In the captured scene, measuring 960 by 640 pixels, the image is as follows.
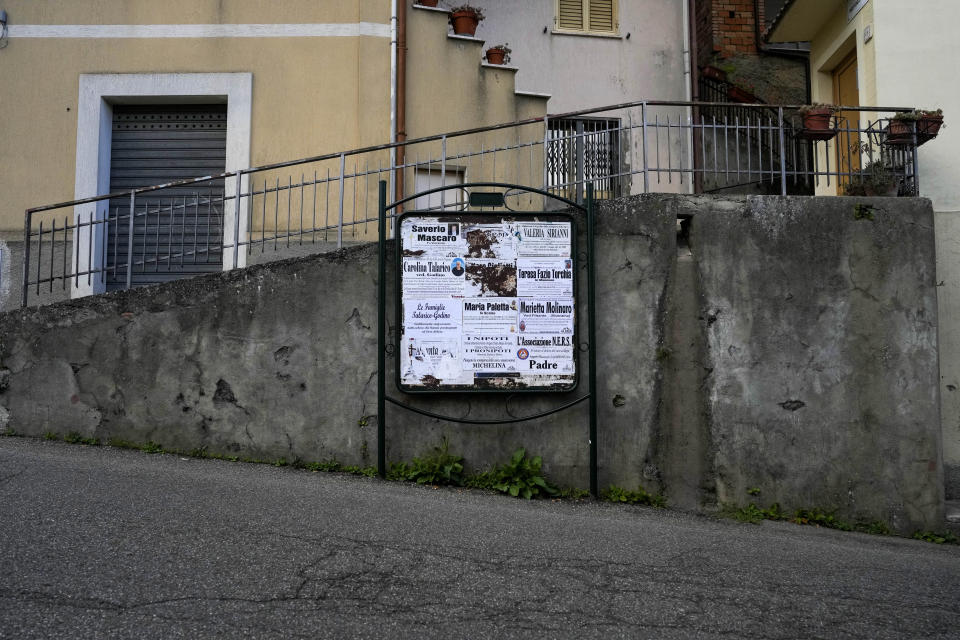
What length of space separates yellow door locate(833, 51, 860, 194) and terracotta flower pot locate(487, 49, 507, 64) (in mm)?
4387

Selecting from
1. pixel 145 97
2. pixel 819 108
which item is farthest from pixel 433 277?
pixel 145 97

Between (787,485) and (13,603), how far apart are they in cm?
569

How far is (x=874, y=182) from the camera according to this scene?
24.5 ft

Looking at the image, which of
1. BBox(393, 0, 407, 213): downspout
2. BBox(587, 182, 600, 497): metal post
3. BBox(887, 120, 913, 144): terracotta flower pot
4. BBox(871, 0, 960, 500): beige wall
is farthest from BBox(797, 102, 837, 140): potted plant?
BBox(393, 0, 407, 213): downspout

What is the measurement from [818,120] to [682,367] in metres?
2.74

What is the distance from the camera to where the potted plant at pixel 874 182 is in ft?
24.5

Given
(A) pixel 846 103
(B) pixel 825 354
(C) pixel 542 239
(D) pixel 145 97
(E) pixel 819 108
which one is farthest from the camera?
(D) pixel 145 97

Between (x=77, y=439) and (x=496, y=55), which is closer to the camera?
(x=77, y=439)

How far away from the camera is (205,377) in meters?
7.29

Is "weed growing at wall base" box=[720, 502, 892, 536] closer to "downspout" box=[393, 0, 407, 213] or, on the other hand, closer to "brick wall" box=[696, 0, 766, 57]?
"downspout" box=[393, 0, 407, 213]

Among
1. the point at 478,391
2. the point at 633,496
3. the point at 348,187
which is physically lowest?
the point at 633,496

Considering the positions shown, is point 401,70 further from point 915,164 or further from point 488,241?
point 915,164

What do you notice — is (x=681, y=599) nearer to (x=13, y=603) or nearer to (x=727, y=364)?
(x=727, y=364)

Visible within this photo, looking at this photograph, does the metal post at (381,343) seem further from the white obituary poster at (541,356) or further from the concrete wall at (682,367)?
the white obituary poster at (541,356)
